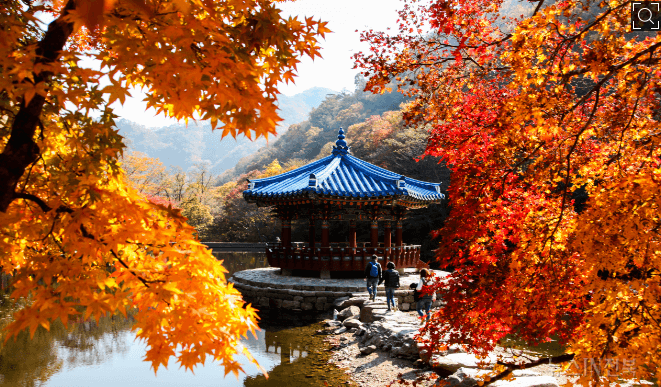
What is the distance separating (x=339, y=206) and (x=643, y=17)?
31.6 feet

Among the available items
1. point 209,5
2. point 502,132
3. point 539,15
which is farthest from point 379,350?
point 209,5

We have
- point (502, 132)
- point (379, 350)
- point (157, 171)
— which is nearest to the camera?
point (502, 132)

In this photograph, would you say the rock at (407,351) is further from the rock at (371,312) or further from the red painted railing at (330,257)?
the red painted railing at (330,257)

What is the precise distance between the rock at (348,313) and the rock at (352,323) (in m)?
0.48

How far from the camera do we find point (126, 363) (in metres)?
7.03

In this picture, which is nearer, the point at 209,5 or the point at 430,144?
the point at 209,5

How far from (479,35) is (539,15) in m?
1.72

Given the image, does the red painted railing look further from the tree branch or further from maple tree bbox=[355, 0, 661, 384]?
the tree branch

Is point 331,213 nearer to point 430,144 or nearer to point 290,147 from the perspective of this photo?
point 430,144

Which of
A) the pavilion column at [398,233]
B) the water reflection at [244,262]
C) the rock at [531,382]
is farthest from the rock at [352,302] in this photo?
the water reflection at [244,262]

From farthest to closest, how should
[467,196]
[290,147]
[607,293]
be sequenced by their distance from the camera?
1. [290,147]
2. [467,196]
3. [607,293]

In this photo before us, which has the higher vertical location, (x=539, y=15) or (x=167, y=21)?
(x=539, y=15)

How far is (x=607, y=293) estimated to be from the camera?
2258 millimetres

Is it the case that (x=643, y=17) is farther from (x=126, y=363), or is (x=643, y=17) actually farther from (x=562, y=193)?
(x=126, y=363)
